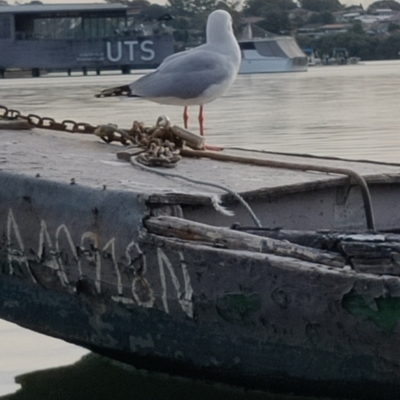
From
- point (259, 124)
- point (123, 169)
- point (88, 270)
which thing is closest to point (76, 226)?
point (88, 270)

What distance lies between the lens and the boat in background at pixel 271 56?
82.7 m

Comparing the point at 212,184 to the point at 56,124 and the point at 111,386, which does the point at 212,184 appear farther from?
the point at 56,124

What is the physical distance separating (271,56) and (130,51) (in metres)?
19.1

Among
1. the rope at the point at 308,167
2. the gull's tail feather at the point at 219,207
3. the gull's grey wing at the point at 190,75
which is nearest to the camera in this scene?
the gull's tail feather at the point at 219,207

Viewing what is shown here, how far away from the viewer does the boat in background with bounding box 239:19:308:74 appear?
82688mm

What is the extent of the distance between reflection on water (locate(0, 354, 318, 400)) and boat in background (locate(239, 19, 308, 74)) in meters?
75.7

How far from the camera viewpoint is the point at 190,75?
6688mm

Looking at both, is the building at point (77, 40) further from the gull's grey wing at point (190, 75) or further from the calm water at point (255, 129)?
the gull's grey wing at point (190, 75)

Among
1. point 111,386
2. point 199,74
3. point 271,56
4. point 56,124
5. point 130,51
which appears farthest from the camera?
point 271,56

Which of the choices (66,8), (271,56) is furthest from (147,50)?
(271,56)

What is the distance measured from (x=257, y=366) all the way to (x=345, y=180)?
3.93 ft

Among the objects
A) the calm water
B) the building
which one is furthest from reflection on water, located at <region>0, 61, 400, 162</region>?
the building

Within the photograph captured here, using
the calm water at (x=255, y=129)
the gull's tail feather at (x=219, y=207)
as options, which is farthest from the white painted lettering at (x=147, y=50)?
the gull's tail feather at (x=219, y=207)

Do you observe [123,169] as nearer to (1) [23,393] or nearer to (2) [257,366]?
(1) [23,393]
